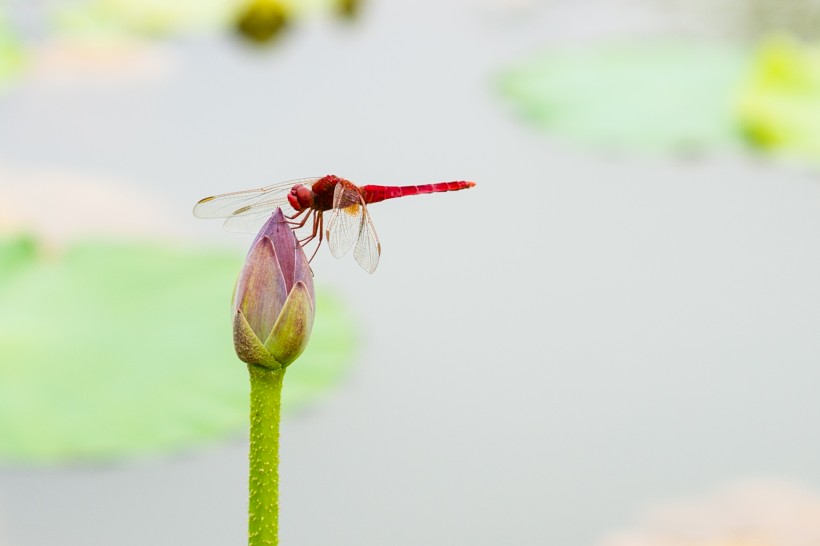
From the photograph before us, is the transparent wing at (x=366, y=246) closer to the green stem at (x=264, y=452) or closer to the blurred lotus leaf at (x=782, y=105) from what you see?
the green stem at (x=264, y=452)

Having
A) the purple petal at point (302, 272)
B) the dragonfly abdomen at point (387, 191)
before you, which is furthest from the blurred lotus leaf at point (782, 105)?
the purple petal at point (302, 272)

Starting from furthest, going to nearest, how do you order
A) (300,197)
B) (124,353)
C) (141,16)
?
(141,16) → (124,353) → (300,197)

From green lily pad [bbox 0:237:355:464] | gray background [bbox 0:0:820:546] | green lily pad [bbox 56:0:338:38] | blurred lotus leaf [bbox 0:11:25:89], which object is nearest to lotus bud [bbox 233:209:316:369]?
gray background [bbox 0:0:820:546]

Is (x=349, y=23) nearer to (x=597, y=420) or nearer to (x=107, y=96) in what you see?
(x=107, y=96)

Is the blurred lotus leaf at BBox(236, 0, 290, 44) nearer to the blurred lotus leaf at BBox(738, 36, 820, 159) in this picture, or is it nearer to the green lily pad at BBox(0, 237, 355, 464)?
the green lily pad at BBox(0, 237, 355, 464)

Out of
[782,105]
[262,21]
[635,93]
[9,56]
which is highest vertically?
[262,21]

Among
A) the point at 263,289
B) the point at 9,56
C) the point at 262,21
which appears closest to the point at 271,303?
the point at 263,289

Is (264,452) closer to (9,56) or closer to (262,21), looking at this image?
(9,56)
